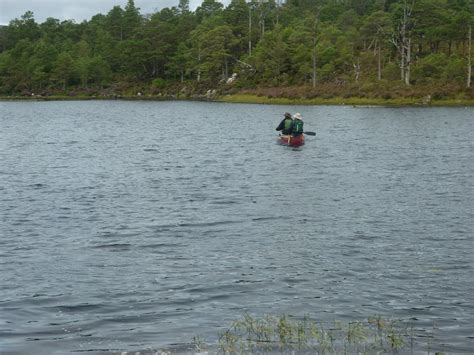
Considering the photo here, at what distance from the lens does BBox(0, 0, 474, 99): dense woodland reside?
109500mm

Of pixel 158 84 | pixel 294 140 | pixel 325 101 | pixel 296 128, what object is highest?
pixel 158 84

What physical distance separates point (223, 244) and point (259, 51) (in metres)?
118

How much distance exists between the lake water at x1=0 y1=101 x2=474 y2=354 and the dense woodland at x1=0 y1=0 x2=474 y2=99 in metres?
67.4

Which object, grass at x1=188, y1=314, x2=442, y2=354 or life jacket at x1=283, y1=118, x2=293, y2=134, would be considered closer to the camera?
grass at x1=188, y1=314, x2=442, y2=354

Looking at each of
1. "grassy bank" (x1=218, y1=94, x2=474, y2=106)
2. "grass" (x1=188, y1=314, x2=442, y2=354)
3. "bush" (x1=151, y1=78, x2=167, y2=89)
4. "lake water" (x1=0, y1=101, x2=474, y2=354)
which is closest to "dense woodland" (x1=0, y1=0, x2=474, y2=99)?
"bush" (x1=151, y1=78, x2=167, y2=89)

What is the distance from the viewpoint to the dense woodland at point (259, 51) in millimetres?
109500

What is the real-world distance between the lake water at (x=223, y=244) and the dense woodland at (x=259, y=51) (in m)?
67.4

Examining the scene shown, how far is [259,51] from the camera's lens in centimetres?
13450

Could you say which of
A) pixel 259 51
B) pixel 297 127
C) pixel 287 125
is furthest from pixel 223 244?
pixel 259 51

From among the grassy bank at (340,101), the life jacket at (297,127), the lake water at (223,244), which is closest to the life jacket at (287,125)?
the life jacket at (297,127)

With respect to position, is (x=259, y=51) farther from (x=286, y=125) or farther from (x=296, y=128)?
(x=296, y=128)

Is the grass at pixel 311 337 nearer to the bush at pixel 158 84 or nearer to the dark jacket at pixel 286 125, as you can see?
the dark jacket at pixel 286 125

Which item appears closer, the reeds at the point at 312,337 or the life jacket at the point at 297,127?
the reeds at the point at 312,337

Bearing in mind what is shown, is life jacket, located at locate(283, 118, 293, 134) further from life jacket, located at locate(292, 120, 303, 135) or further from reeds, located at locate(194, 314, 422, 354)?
reeds, located at locate(194, 314, 422, 354)
